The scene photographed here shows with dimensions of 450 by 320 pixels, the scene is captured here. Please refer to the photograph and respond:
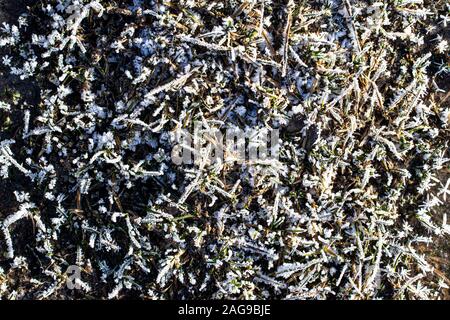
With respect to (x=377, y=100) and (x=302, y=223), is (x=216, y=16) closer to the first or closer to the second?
(x=377, y=100)

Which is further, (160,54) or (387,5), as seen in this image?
(387,5)

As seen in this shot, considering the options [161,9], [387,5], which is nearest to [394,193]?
[387,5]

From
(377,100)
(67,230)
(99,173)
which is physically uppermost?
(377,100)

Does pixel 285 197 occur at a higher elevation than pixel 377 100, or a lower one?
lower

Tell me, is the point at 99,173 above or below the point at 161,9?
below

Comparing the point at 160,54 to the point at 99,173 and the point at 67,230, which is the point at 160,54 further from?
the point at 67,230
